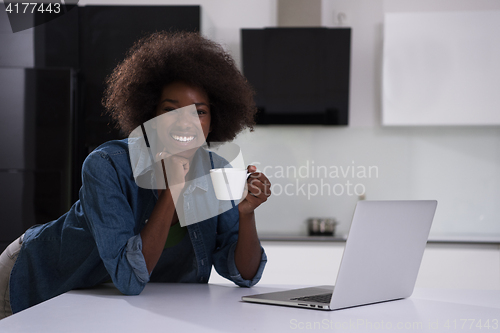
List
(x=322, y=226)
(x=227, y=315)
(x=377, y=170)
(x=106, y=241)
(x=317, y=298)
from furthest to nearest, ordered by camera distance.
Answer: (x=377, y=170) < (x=322, y=226) < (x=106, y=241) < (x=317, y=298) < (x=227, y=315)

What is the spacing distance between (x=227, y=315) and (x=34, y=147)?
2.34m

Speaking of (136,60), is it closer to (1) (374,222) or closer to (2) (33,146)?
(1) (374,222)

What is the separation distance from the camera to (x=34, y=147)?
9.19ft

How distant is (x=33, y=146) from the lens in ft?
9.19

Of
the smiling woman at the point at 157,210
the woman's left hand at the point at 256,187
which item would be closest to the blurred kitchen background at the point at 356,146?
the smiling woman at the point at 157,210

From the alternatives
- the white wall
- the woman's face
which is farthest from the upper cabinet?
the woman's face

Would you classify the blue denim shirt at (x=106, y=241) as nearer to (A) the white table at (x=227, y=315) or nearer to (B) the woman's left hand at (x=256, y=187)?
(A) the white table at (x=227, y=315)

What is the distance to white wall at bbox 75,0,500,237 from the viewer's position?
317 centimetres

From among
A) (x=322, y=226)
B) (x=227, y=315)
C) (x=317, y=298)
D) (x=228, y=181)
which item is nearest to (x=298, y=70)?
(x=322, y=226)

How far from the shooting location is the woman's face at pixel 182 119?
1.31m

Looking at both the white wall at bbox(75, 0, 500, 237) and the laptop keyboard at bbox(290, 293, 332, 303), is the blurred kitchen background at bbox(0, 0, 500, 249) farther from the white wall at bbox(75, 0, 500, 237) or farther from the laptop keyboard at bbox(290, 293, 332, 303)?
the laptop keyboard at bbox(290, 293, 332, 303)

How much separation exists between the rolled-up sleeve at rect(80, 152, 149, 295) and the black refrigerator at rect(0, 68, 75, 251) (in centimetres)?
178

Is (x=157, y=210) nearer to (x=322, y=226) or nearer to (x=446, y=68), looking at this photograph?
(x=322, y=226)

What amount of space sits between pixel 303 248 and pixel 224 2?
1.77 m
